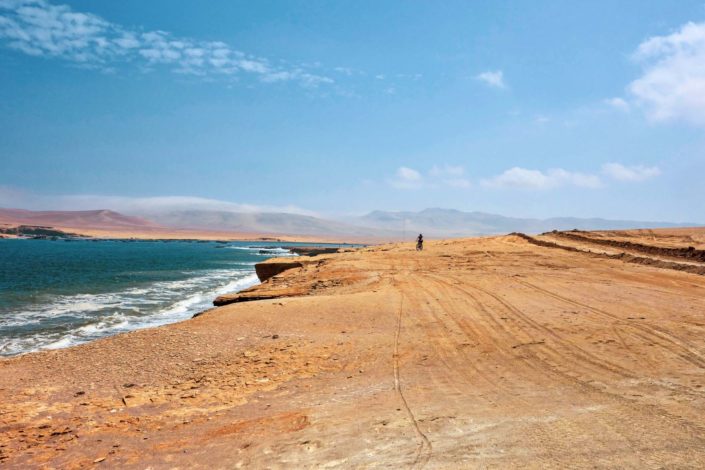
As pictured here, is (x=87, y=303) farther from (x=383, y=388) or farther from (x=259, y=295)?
(x=383, y=388)

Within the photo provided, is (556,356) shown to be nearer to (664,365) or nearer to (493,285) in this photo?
(664,365)

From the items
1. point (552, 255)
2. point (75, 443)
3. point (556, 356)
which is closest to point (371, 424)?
point (75, 443)

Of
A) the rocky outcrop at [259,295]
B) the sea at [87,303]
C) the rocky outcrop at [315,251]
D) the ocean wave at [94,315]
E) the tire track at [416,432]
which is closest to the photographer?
the tire track at [416,432]

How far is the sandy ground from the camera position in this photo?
4.38 meters

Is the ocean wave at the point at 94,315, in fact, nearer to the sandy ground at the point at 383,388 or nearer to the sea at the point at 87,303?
the sea at the point at 87,303

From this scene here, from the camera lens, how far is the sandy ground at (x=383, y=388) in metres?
4.38

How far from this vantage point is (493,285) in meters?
14.4

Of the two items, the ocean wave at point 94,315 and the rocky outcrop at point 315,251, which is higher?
the rocky outcrop at point 315,251

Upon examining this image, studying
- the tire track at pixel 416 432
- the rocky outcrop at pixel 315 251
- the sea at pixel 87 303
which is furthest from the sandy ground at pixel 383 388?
the rocky outcrop at pixel 315 251

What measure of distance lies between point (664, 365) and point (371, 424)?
4898 mm

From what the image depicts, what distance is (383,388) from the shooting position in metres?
6.38

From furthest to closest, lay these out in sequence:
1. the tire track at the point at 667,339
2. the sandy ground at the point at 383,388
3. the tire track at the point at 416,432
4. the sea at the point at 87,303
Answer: the sea at the point at 87,303 < the tire track at the point at 667,339 < the sandy ground at the point at 383,388 < the tire track at the point at 416,432

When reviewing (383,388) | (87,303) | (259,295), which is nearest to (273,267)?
(87,303)

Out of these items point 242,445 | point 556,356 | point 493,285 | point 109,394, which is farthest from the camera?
point 493,285
